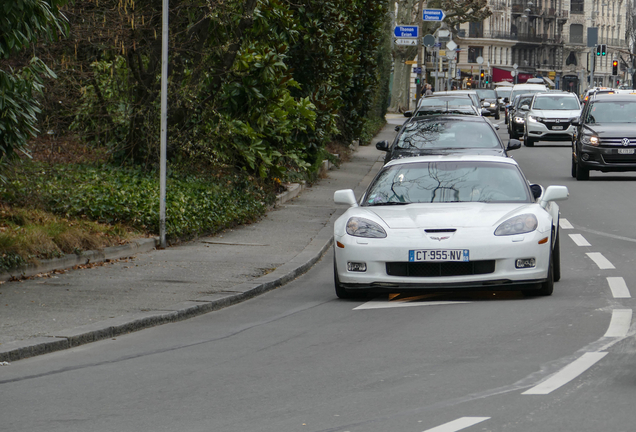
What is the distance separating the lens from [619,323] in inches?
332

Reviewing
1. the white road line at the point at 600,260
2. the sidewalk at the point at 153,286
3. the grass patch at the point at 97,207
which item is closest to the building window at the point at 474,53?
the grass patch at the point at 97,207

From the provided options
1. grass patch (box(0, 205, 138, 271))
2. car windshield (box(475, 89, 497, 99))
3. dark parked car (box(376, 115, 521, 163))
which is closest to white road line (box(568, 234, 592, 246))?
dark parked car (box(376, 115, 521, 163))

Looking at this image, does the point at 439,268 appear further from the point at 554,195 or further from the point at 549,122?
the point at 549,122

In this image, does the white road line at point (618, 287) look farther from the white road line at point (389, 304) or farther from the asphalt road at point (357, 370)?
the white road line at point (389, 304)

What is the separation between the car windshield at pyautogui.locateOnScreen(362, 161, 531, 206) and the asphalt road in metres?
1.02

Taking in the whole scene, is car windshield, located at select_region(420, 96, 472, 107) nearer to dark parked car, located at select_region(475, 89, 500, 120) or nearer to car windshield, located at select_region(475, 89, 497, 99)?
dark parked car, located at select_region(475, 89, 500, 120)

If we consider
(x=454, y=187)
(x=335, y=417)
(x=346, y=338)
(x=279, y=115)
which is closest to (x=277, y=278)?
(x=454, y=187)

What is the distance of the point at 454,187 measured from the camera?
1093cm

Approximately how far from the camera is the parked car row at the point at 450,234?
9688mm

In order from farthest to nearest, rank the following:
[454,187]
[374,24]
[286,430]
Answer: [374,24] → [454,187] → [286,430]

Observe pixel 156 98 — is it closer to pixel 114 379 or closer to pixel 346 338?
pixel 346 338

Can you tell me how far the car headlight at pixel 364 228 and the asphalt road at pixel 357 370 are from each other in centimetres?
62

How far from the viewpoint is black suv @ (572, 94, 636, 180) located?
23.9 metres

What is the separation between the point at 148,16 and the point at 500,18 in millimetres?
119646
